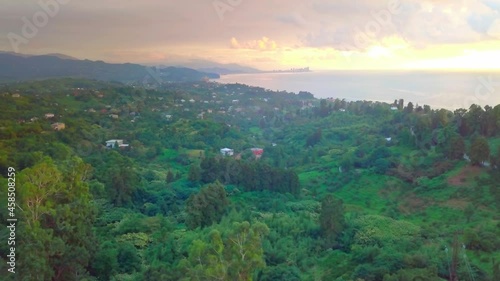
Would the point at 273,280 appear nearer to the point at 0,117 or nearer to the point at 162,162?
the point at 162,162

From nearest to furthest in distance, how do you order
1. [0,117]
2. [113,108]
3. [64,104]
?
1. [0,117]
2. [64,104]
3. [113,108]


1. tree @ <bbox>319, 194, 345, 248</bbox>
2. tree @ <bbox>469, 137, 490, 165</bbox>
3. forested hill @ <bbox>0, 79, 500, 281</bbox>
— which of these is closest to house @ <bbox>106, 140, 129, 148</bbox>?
forested hill @ <bbox>0, 79, 500, 281</bbox>

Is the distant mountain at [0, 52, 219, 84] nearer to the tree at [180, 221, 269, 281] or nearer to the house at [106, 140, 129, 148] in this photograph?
the house at [106, 140, 129, 148]

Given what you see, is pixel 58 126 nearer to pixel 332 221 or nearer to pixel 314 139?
pixel 314 139

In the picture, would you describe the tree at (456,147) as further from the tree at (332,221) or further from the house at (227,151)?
the house at (227,151)

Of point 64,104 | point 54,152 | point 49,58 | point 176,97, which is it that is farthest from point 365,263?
point 49,58

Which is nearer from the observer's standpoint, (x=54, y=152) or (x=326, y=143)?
A: (x=54, y=152)

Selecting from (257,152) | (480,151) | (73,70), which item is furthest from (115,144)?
(73,70)

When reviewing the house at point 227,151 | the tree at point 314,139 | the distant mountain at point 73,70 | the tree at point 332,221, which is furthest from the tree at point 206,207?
the distant mountain at point 73,70
